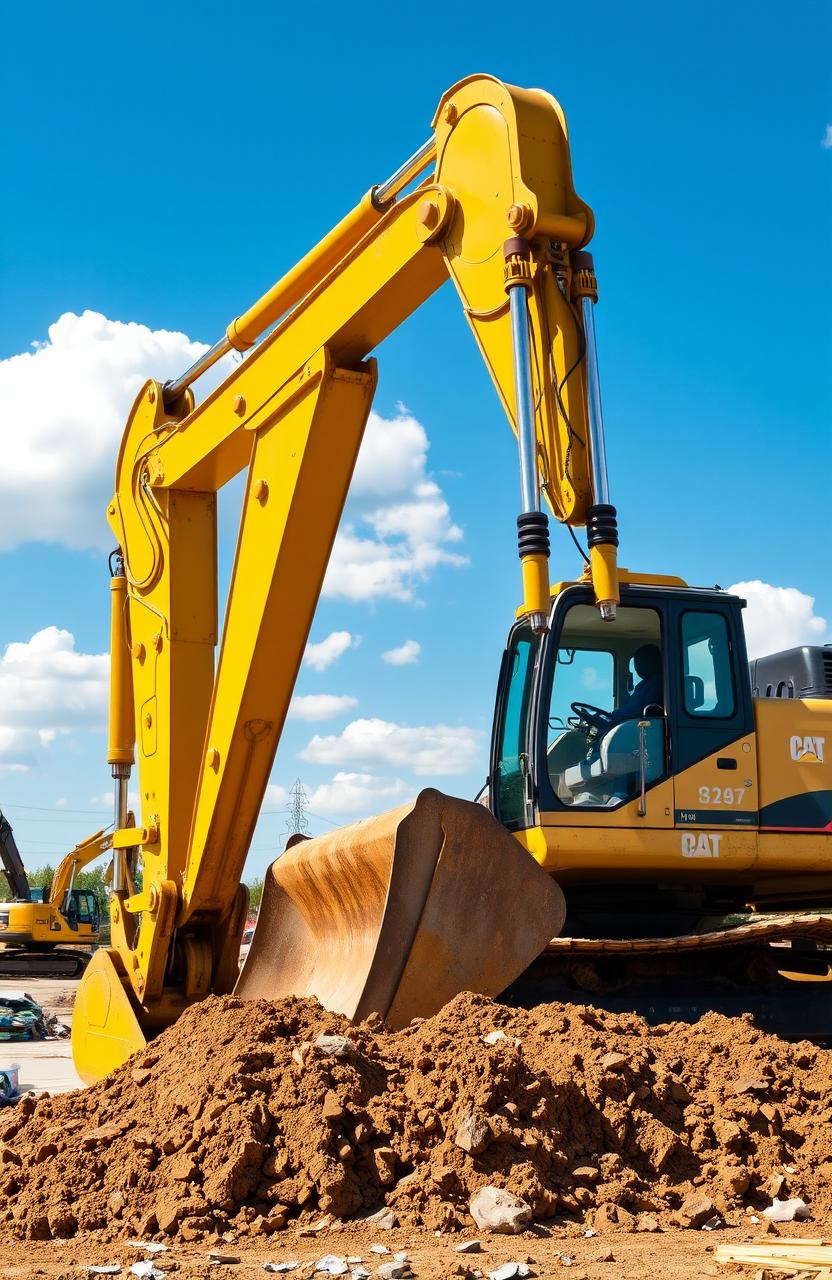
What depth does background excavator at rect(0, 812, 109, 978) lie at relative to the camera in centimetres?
2509

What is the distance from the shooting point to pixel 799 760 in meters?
7.16

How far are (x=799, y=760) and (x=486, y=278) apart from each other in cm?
314

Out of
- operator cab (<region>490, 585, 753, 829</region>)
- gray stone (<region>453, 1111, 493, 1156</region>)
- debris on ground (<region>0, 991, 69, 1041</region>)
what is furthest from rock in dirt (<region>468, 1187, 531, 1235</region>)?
debris on ground (<region>0, 991, 69, 1041</region>)

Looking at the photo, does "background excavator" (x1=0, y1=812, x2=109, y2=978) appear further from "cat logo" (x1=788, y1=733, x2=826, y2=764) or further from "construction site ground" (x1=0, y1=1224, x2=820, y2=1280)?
"construction site ground" (x1=0, y1=1224, x2=820, y2=1280)

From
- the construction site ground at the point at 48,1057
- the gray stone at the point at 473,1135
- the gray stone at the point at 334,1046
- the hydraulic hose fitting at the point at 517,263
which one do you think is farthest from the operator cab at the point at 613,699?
the construction site ground at the point at 48,1057

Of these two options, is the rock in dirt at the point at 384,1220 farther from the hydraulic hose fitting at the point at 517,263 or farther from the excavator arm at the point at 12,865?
the excavator arm at the point at 12,865

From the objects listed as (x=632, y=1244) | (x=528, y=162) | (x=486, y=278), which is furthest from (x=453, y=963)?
(x=528, y=162)

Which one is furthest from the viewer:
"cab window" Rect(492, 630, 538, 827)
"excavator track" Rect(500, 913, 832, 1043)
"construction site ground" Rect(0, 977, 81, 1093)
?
"construction site ground" Rect(0, 977, 81, 1093)

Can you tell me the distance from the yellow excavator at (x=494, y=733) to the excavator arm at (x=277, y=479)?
16 millimetres

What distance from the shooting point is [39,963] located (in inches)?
1017

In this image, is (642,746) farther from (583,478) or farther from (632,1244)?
(632,1244)

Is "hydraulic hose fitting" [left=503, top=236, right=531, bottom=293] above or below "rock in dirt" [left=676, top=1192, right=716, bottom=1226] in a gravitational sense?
above

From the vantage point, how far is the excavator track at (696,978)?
652 cm

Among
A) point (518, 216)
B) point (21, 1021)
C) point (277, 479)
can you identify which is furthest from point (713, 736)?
point (21, 1021)
